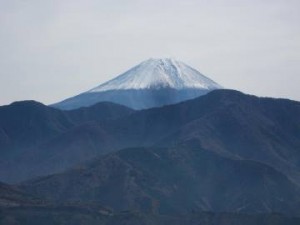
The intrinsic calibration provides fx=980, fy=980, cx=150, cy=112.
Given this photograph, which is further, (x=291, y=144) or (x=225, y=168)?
(x=291, y=144)

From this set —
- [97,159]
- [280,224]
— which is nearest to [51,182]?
[97,159]

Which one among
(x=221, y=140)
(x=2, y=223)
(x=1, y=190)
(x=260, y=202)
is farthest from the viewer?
(x=221, y=140)

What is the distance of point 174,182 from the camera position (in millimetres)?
159500

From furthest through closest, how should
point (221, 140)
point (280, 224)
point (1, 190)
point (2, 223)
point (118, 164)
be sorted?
point (221, 140)
point (118, 164)
point (1, 190)
point (280, 224)
point (2, 223)

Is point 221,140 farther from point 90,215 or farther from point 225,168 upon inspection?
point 90,215

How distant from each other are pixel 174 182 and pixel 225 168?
440 inches

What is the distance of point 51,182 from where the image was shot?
154625mm

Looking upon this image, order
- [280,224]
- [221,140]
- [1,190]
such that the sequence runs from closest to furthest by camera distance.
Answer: [280,224]
[1,190]
[221,140]

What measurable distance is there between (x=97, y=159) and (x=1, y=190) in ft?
123

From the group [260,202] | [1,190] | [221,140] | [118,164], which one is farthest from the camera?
[221,140]

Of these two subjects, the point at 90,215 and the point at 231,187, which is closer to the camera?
the point at 90,215

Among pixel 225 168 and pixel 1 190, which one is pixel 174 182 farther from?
pixel 1 190

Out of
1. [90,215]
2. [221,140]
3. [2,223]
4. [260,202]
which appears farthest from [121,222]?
[221,140]

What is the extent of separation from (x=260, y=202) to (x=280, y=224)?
97.2 feet
